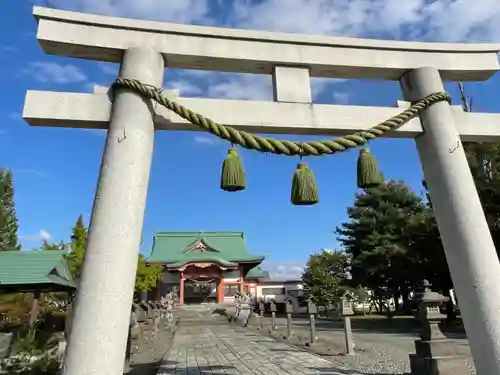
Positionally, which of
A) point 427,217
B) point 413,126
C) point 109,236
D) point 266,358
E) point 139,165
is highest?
point 427,217

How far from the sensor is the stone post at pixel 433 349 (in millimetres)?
6598

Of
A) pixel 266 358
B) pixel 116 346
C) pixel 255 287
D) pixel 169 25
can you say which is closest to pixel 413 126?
pixel 169 25

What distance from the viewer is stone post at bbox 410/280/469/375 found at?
6.60 meters

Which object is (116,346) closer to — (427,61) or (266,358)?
(427,61)

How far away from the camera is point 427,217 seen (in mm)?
16250

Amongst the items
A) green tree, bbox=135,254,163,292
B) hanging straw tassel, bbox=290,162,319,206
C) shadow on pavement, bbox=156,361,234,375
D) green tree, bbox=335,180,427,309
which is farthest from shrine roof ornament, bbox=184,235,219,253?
hanging straw tassel, bbox=290,162,319,206

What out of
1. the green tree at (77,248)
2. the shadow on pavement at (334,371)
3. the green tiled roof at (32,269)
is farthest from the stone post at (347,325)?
the green tree at (77,248)

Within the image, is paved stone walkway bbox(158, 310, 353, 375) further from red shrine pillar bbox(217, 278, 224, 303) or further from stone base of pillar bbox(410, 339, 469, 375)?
red shrine pillar bbox(217, 278, 224, 303)

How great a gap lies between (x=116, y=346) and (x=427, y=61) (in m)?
4.12

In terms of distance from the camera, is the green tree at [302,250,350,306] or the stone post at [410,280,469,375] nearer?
the stone post at [410,280,469,375]

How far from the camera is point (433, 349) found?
6801mm

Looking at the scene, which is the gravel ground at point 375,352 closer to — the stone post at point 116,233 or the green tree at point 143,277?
→ the stone post at point 116,233

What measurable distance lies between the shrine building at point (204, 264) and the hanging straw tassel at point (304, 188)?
29.6 meters

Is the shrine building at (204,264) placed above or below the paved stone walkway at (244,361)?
above
